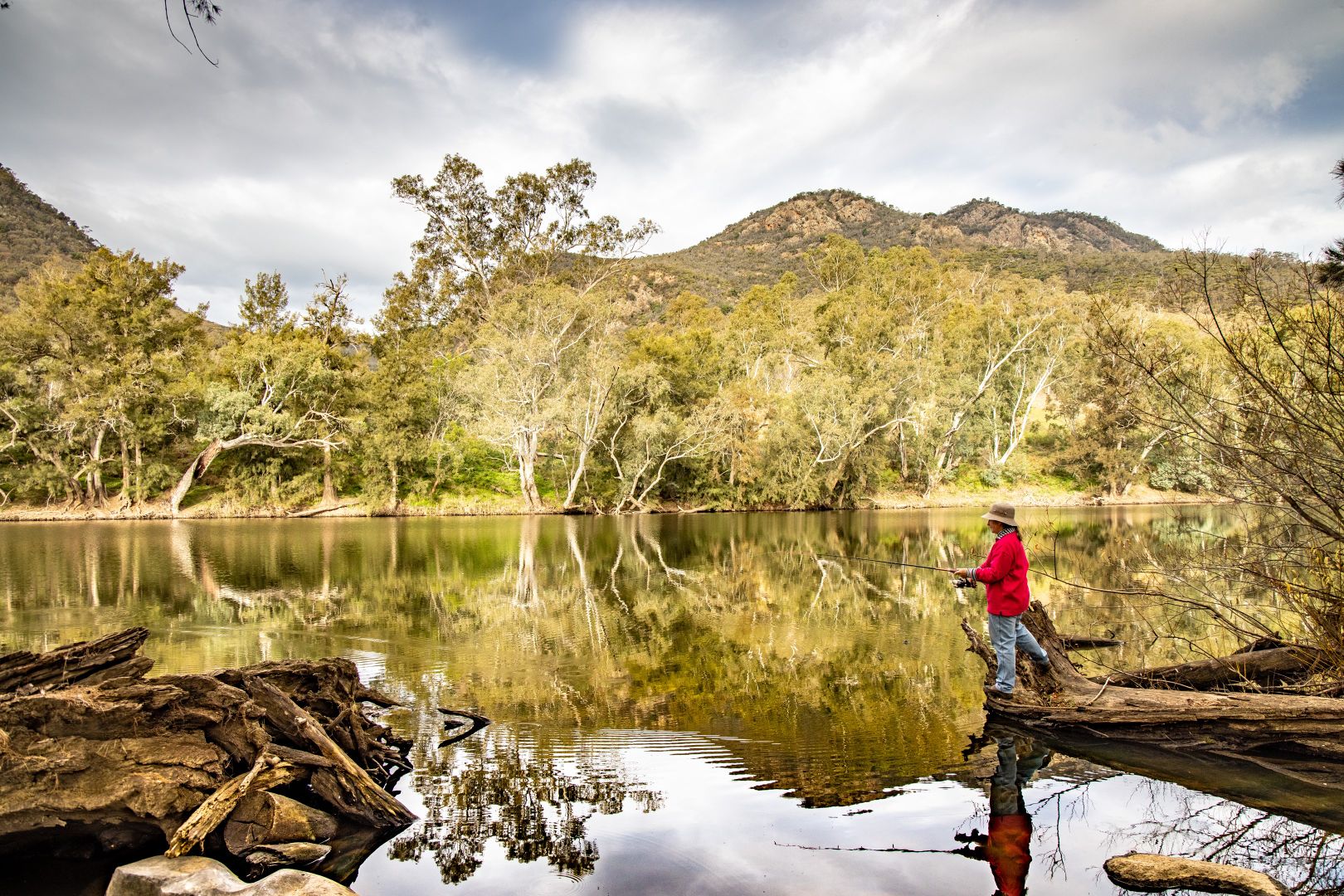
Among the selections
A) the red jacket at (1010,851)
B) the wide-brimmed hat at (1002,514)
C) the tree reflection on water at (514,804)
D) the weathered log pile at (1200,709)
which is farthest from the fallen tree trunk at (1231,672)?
the tree reflection on water at (514,804)

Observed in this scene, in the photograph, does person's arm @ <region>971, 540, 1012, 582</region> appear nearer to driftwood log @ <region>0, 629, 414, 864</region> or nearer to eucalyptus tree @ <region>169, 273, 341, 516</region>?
driftwood log @ <region>0, 629, 414, 864</region>

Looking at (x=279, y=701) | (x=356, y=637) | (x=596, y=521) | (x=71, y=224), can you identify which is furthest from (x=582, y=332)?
(x=71, y=224)

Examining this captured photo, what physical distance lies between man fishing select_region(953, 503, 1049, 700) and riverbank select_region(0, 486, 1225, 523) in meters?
36.0

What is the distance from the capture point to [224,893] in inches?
163

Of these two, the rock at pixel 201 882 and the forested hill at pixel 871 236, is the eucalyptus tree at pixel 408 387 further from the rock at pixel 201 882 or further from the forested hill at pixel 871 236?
the forested hill at pixel 871 236

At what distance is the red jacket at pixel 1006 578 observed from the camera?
7273 mm

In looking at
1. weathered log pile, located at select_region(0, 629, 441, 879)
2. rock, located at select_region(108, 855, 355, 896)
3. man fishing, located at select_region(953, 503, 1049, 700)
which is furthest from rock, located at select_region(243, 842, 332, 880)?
man fishing, located at select_region(953, 503, 1049, 700)

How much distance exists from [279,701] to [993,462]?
5061 centimetres

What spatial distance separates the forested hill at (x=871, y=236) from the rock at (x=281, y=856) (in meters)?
95.0

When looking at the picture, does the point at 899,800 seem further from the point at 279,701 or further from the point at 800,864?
the point at 279,701

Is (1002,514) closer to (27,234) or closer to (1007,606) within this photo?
(1007,606)

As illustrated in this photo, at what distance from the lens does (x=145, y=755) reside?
199 inches

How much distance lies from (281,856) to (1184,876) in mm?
5503

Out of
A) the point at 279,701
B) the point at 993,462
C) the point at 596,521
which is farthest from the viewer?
the point at 993,462
